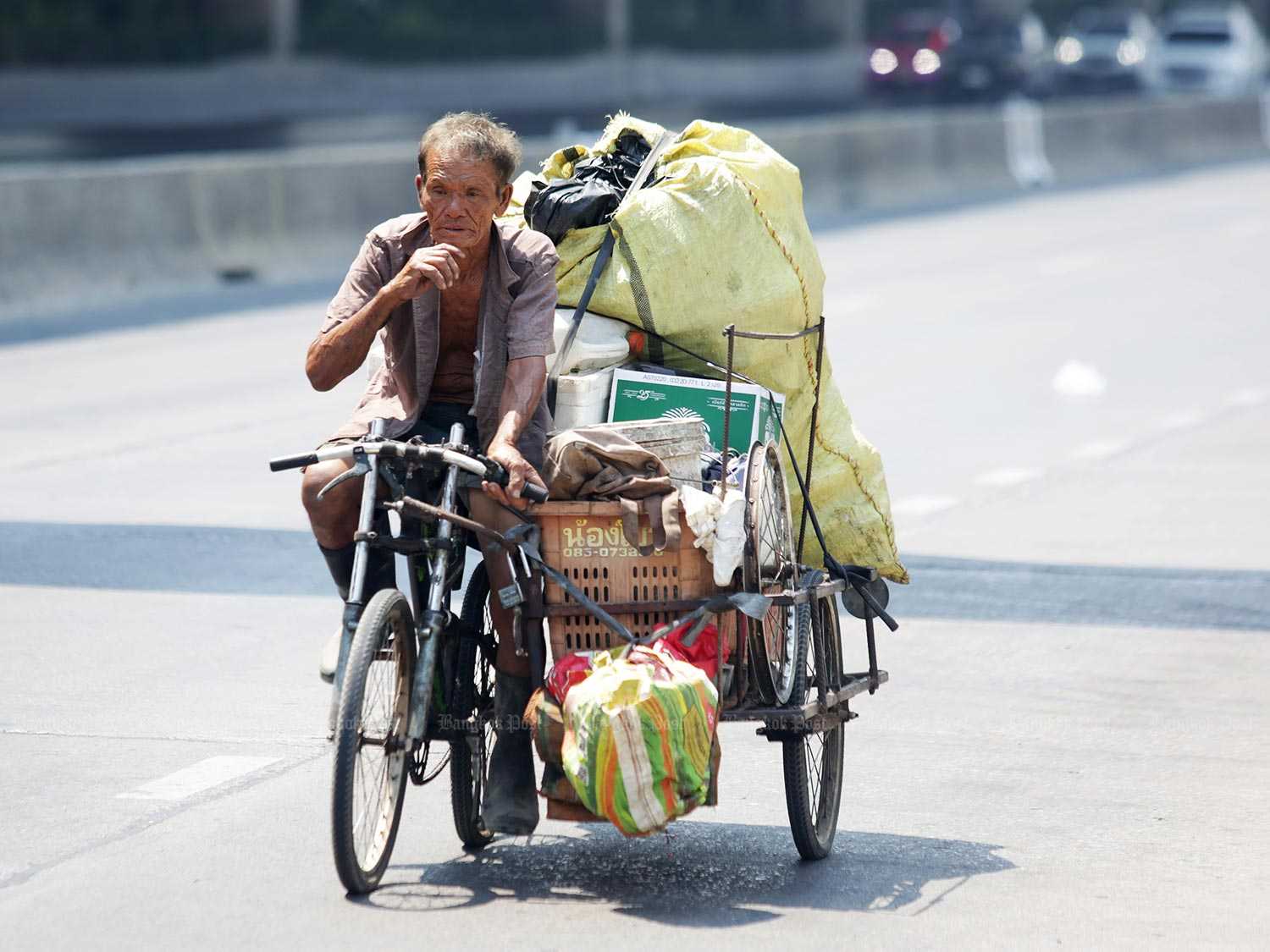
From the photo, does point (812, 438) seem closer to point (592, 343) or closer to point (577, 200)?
A: point (592, 343)

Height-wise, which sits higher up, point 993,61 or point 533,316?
point 533,316

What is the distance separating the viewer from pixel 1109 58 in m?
61.2

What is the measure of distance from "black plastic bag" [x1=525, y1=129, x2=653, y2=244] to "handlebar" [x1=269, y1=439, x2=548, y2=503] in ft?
3.33

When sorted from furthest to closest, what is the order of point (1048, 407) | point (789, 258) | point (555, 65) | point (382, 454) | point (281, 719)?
point (555, 65), point (1048, 407), point (281, 719), point (789, 258), point (382, 454)

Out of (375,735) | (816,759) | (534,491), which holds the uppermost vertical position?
(534,491)

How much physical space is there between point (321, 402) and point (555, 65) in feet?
150

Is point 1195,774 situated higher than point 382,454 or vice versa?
point 382,454

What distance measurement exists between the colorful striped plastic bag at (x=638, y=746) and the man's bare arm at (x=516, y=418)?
45 centimetres

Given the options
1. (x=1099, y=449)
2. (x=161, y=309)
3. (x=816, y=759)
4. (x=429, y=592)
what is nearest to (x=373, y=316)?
(x=429, y=592)

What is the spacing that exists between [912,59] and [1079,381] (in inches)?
1776

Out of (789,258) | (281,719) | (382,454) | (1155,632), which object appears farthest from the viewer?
(1155,632)

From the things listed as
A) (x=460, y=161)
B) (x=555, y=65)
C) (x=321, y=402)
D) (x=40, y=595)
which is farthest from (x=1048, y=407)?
(x=555, y=65)

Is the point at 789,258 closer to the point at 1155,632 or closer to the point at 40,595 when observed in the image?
the point at 1155,632

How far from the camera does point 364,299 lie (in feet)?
17.9
